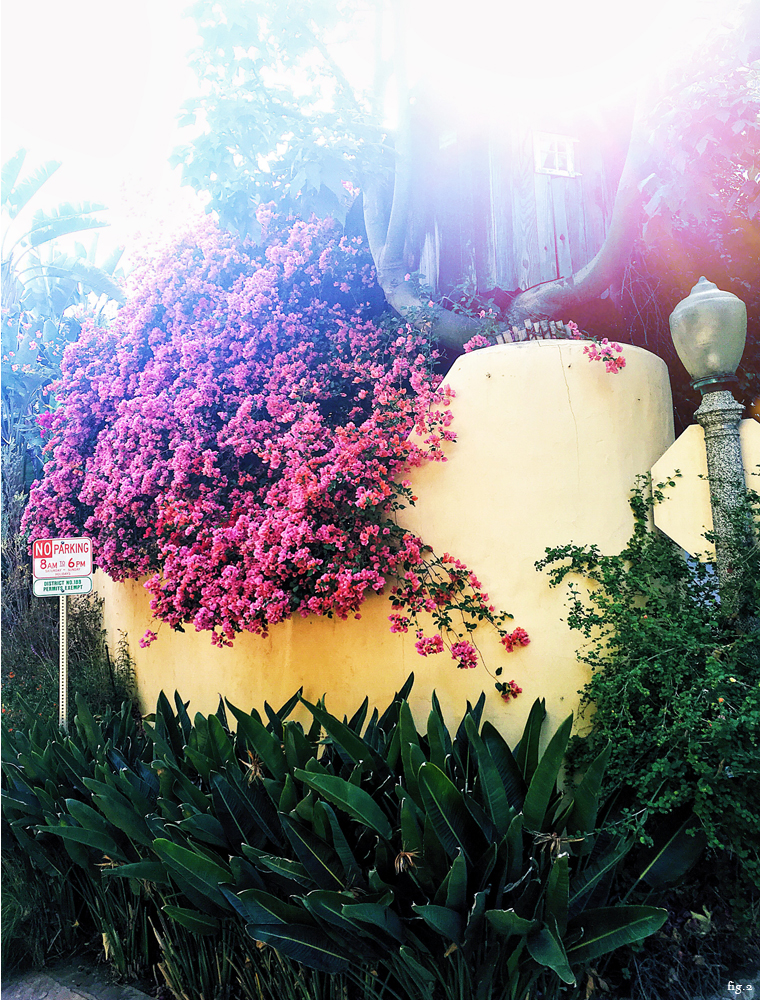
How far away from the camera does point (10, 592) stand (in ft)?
26.9

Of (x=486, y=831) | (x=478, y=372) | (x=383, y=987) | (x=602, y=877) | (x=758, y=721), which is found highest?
(x=478, y=372)

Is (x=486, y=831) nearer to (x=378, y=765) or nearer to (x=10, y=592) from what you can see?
(x=378, y=765)

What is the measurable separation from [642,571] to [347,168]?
11.4 ft

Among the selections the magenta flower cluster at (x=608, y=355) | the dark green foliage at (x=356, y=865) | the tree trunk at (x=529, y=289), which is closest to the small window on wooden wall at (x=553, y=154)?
the tree trunk at (x=529, y=289)

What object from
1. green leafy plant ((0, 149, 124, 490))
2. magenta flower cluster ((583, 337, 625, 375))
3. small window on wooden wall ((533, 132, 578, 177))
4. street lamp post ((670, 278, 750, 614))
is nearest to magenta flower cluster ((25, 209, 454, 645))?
magenta flower cluster ((583, 337, 625, 375))

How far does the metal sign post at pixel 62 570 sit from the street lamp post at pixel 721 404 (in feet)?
12.2

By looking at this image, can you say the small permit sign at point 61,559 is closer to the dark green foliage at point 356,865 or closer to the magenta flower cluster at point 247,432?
the magenta flower cluster at point 247,432

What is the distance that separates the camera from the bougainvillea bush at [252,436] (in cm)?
387

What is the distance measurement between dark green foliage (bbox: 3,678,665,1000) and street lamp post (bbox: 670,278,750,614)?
4.18 feet

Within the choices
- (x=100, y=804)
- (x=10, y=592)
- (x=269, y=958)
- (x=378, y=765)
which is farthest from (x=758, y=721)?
(x=10, y=592)

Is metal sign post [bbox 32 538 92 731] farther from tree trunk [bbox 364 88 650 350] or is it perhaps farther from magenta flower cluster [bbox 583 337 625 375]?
magenta flower cluster [bbox 583 337 625 375]

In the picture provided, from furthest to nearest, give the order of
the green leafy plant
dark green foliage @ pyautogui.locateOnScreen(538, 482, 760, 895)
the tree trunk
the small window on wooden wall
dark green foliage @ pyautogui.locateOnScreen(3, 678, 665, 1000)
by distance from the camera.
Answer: the green leafy plant < the small window on wooden wall < the tree trunk < dark green foliage @ pyautogui.locateOnScreen(538, 482, 760, 895) < dark green foliage @ pyautogui.locateOnScreen(3, 678, 665, 1000)

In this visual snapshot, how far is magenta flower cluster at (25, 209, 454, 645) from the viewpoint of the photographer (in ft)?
12.7

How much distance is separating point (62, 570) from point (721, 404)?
12.9ft
